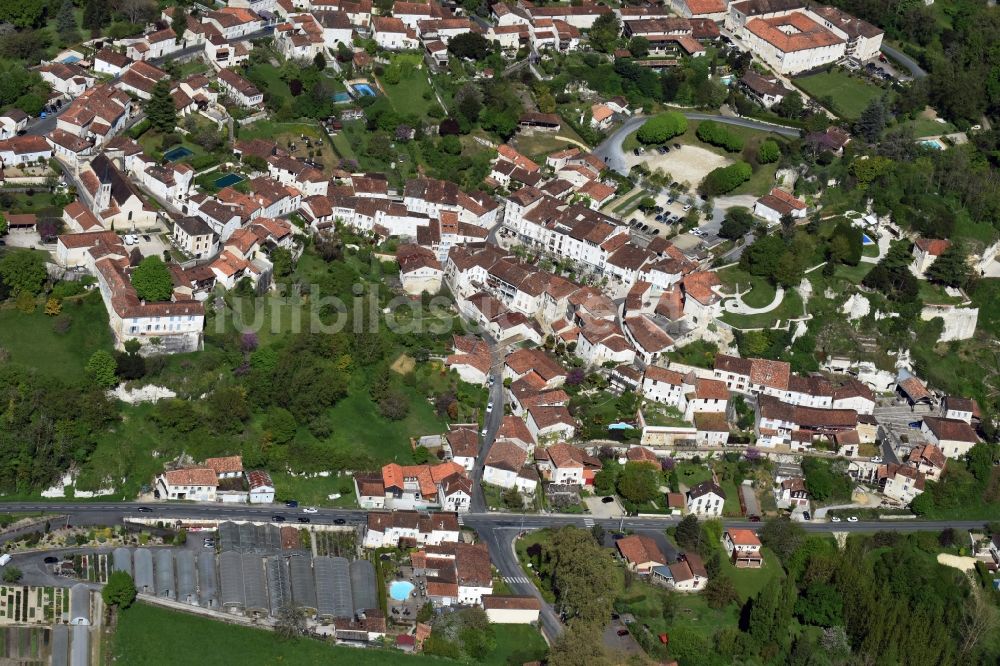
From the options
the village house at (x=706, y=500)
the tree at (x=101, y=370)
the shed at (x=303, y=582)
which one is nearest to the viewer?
the shed at (x=303, y=582)

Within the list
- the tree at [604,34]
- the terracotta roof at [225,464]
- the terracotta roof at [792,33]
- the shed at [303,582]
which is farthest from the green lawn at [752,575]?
the terracotta roof at [792,33]

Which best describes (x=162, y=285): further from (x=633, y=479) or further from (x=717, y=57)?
(x=717, y=57)

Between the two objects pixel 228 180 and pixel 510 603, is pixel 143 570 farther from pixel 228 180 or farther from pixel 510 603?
pixel 228 180

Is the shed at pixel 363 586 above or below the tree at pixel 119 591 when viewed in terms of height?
below

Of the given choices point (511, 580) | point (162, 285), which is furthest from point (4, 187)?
point (511, 580)

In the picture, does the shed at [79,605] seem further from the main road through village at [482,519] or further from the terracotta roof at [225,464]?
the terracotta roof at [225,464]
